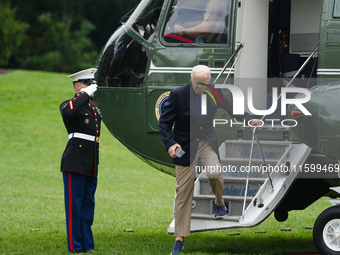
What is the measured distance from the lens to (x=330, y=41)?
519 cm

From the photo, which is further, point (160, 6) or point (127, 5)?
point (127, 5)

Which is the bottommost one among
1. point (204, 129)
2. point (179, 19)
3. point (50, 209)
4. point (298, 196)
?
point (50, 209)

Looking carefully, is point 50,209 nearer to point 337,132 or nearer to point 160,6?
point 160,6

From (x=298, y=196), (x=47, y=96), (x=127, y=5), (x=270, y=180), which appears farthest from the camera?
(x=127, y=5)

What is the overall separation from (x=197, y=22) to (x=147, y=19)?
620 millimetres

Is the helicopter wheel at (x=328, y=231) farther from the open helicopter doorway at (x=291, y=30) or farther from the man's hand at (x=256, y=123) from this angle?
the open helicopter doorway at (x=291, y=30)

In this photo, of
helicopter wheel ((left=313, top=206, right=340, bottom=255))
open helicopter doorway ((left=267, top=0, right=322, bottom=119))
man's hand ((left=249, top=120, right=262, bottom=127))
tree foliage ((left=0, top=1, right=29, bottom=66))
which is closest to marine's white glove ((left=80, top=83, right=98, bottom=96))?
man's hand ((left=249, top=120, right=262, bottom=127))

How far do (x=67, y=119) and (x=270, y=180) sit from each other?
2.03 metres

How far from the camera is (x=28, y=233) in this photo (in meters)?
6.71

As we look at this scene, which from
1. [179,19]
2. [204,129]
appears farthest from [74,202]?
[179,19]

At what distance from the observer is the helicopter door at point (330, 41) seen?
5184 millimetres

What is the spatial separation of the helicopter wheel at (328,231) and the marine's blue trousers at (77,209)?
2.23 metres

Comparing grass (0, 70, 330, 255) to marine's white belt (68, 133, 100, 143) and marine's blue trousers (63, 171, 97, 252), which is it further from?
marine's white belt (68, 133, 100, 143)

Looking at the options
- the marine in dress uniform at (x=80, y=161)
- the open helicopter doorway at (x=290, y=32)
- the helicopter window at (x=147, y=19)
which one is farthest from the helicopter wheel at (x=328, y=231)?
the helicopter window at (x=147, y=19)
